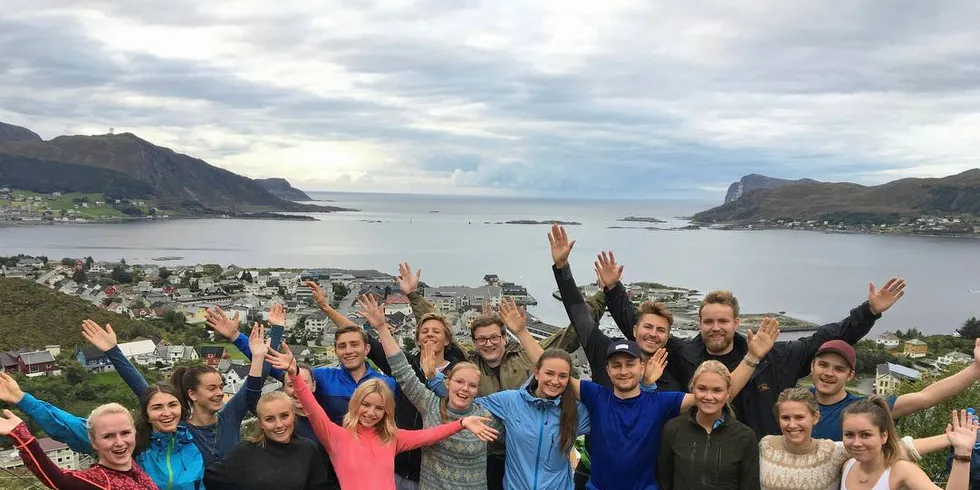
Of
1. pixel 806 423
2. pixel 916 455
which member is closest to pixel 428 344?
pixel 806 423

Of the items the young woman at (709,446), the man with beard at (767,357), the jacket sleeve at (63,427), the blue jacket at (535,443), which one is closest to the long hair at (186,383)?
the jacket sleeve at (63,427)

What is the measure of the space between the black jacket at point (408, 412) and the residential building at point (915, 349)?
3081cm

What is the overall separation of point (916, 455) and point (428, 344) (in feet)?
7.68

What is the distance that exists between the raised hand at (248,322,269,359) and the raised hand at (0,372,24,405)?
963mm

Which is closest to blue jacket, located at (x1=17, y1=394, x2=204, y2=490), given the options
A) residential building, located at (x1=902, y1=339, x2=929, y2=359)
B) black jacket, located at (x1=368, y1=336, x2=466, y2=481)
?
black jacket, located at (x1=368, y1=336, x2=466, y2=481)

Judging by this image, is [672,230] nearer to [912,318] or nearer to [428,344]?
[912,318]

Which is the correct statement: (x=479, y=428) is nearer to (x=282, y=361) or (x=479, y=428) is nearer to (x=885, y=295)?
(x=282, y=361)

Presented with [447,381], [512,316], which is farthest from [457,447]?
[512,316]

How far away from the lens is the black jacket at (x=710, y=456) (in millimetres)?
2742

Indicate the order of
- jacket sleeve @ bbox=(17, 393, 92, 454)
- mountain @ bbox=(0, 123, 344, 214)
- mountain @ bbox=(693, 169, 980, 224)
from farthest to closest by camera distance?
mountain @ bbox=(0, 123, 344, 214) → mountain @ bbox=(693, 169, 980, 224) → jacket sleeve @ bbox=(17, 393, 92, 454)

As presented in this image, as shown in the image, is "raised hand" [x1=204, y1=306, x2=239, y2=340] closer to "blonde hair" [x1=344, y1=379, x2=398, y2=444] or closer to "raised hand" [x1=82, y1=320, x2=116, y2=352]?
"raised hand" [x1=82, y1=320, x2=116, y2=352]

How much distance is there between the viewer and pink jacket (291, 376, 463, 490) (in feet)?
9.61

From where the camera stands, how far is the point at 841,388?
10.1ft

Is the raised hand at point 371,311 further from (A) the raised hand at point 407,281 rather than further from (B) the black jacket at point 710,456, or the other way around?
(B) the black jacket at point 710,456
